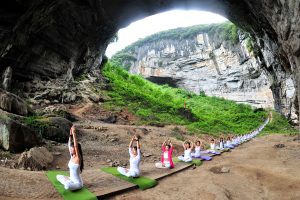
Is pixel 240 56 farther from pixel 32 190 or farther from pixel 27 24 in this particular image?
pixel 32 190

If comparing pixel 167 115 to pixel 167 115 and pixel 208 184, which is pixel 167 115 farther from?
pixel 208 184

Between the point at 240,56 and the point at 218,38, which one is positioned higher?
the point at 218,38

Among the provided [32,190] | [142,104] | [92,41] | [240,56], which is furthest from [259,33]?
[240,56]

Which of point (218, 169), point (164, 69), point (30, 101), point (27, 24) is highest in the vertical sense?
point (164, 69)

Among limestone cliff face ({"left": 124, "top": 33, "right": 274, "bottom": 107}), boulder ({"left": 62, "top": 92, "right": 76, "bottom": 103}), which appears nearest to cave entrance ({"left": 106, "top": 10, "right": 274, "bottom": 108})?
limestone cliff face ({"left": 124, "top": 33, "right": 274, "bottom": 107})

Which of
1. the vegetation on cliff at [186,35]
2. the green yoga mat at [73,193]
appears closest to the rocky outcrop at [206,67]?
the vegetation on cliff at [186,35]

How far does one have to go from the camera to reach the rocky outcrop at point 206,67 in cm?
4837

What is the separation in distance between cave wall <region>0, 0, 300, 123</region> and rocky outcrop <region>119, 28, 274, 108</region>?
67.2ft

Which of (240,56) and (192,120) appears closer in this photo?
(192,120)

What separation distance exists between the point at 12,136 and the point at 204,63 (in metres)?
48.3

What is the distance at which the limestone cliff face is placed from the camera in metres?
48.3

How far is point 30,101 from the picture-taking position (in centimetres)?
1914

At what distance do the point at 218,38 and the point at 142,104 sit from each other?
31.9 metres

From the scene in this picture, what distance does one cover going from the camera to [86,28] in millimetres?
22891
